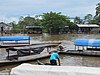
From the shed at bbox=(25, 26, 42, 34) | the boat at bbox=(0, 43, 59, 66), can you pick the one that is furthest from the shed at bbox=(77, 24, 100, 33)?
the boat at bbox=(0, 43, 59, 66)

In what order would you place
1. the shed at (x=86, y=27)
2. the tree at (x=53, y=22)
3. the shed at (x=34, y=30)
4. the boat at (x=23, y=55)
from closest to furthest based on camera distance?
1. the boat at (x=23, y=55)
2. the tree at (x=53, y=22)
3. the shed at (x=34, y=30)
4. the shed at (x=86, y=27)

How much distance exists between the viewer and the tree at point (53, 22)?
71.3 meters

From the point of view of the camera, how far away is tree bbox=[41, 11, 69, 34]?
7131 centimetres

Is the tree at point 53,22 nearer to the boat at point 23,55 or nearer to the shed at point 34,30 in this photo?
the shed at point 34,30

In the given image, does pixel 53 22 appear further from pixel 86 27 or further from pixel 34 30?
pixel 86 27

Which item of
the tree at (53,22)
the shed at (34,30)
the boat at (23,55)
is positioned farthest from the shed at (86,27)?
the boat at (23,55)

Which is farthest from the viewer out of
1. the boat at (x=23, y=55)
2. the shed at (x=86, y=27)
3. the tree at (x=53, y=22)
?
the shed at (x=86, y=27)

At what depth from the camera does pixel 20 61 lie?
62.8 feet

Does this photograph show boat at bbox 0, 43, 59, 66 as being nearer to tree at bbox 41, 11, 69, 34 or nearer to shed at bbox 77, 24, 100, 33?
tree at bbox 41, 11, 69, 34

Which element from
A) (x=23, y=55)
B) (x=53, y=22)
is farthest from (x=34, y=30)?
(x=23, y=55)

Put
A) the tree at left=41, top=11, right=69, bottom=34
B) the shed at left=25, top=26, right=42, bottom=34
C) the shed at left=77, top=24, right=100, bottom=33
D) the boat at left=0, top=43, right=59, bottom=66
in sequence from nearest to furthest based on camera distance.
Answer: the boat at left=0, top=43, right=59, bottom=66, the tree at left=41, top=11, right=69, bottom=34, the shed at left=25, top=26, right=42, bottom=34, the shed at left=77, top=24, right=100, bottom=33

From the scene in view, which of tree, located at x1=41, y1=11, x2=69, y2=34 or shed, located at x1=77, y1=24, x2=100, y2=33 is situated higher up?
tree, located at x1=41, y1=11, x2=69, y2=34

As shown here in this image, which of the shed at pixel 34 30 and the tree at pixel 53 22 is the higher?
the tree at pixel 53 22

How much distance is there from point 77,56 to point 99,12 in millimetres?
66885
